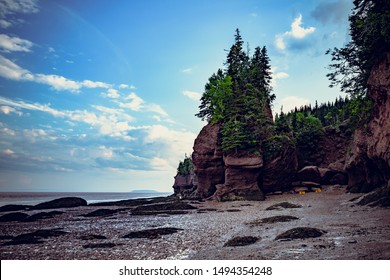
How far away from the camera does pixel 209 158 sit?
120 feet

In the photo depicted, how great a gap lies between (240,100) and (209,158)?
352 inches

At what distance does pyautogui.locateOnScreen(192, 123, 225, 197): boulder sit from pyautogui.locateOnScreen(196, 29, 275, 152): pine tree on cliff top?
1496 mm

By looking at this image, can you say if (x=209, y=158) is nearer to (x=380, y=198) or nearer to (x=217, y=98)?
(x=217, y=98)

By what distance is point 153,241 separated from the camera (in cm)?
1088

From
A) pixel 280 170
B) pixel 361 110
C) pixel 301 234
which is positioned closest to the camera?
pixel 301 234

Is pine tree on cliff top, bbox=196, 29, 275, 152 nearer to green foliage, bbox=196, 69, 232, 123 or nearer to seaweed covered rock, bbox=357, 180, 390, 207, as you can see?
green foliage, bbox=196, 69, 232, 123

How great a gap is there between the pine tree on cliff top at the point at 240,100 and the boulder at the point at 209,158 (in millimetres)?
1496

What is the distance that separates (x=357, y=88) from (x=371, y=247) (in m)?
17.4

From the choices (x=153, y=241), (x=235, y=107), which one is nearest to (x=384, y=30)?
(x=153, y=241)

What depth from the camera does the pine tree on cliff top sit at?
3341 cm

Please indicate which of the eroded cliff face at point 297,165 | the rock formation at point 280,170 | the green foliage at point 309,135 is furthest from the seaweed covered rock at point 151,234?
the green foliage at point 309,135

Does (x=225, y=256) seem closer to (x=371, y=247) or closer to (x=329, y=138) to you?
(x=371, y=247)

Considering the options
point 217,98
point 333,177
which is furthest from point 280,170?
point 217,98
